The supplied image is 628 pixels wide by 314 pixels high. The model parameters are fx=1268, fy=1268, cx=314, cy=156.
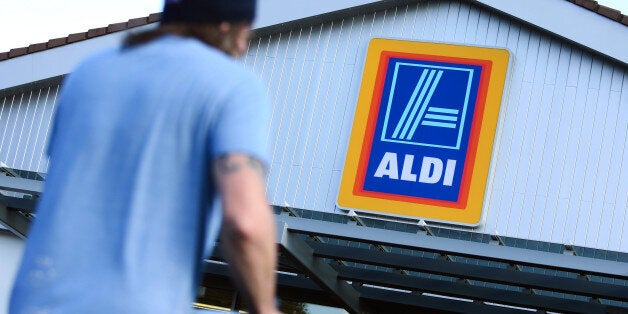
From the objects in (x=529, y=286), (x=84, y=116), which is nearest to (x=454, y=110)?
(x=529, y=286)

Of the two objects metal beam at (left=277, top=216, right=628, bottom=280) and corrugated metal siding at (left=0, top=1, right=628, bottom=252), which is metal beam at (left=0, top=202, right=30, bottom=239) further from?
metal beam at (left=277, top=216, right=628, bottom=280)

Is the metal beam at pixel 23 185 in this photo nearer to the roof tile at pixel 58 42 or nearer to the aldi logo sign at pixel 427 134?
the roof tile at pixel 58 42

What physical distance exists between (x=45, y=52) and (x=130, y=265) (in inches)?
496

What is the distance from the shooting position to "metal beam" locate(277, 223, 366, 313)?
11.7 meters

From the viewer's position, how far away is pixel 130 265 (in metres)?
2.39

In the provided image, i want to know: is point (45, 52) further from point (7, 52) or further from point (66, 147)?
point (66, 147)

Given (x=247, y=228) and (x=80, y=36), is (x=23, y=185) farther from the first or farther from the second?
(x=247, y=228)

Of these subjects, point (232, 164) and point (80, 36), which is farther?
point (80, 36)

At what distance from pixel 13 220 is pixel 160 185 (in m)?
11.8

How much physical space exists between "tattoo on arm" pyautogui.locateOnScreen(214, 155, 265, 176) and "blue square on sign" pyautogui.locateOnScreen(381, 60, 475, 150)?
10707mm

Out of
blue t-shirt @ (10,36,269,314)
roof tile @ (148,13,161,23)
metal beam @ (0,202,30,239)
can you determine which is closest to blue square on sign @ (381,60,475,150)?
roof tile @ (148,13,161,23)

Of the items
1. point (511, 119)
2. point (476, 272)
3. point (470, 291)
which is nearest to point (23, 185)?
point (476, 272)

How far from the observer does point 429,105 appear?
1324 cm

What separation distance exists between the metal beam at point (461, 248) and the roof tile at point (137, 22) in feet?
11.3
